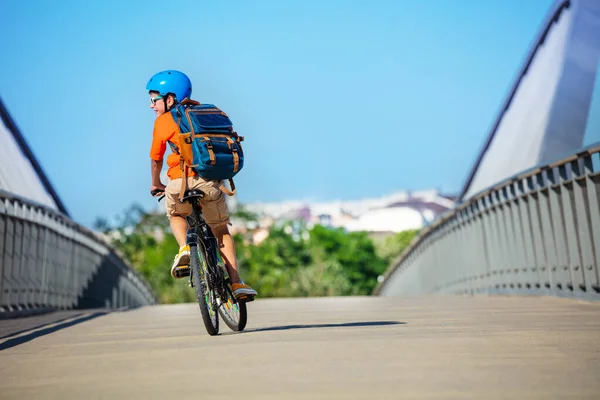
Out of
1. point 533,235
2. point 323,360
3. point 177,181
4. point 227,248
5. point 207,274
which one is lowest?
point 323,360

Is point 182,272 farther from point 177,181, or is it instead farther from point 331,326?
point 331,326

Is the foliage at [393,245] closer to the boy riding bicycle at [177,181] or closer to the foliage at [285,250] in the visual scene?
the foliage at [285,250]

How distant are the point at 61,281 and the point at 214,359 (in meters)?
12.0

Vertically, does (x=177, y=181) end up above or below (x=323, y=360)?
above

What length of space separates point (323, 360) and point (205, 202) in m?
2.52

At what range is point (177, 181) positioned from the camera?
328 inches

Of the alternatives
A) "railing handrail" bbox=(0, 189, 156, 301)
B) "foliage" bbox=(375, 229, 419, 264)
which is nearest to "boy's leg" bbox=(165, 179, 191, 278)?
"railing handrail" bbox=(0, 189, 156, 301)

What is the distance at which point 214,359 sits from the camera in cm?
640

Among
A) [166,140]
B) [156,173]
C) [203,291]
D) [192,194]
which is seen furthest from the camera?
[156,173]

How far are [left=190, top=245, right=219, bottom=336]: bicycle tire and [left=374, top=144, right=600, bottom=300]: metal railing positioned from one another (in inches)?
176

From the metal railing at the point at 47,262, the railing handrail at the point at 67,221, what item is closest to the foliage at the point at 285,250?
the railing handrail at the point at 67,221

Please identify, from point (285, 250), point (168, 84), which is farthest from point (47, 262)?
point (285, 250)

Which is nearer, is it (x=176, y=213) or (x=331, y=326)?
(x=176, y=213)

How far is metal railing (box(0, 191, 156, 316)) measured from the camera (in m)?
13.4
